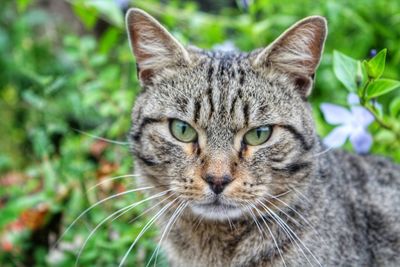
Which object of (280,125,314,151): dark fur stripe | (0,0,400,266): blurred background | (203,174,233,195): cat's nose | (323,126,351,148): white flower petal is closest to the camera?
(203,174,233,195): cat's nose

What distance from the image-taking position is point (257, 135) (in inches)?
98.7

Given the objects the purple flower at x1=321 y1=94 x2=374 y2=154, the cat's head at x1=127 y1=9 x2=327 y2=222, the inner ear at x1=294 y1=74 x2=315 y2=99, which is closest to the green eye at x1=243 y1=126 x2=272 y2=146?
the cat's head at x1=127 y1=9 x2=327 y2=222

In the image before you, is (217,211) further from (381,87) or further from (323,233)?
(381,87)

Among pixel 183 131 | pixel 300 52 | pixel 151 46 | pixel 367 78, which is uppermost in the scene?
pixel 151 46

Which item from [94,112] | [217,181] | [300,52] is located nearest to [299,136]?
[300,52]

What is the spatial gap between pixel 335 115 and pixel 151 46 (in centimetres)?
91

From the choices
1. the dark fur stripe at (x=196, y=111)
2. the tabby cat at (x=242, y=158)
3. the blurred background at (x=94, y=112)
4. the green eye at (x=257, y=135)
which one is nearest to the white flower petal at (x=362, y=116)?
the blurred background at (x=94, y=112)

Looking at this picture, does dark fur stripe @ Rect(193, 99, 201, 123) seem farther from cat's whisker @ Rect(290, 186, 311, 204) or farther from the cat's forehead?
cat's whisker @ Rect(290, 186, 311, 204)

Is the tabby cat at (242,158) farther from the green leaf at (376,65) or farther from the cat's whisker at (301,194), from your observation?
the green leaf at (376,65)

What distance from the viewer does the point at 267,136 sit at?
8.29 ft

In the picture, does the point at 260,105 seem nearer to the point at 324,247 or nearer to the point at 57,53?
the point at 324,247

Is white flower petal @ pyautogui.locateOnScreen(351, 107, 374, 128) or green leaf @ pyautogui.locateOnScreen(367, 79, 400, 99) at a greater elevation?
green leaf @ pyautogui.locateOnScreen(367, 79, 400, 99)

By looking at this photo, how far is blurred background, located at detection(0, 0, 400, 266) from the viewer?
338 cm

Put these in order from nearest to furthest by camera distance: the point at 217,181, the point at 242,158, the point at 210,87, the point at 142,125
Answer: the point at 217,181 < the point at 242,158 < the point at 210,87 < the point at 142,125
